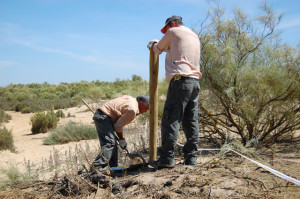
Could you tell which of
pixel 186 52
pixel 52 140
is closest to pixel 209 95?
pixel 186 52

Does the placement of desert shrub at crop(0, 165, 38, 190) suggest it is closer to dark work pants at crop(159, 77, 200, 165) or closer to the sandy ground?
the sandy ground

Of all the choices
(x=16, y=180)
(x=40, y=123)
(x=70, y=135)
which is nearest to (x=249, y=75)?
(x=16, y=180)

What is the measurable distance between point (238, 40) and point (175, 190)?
12.3 ft

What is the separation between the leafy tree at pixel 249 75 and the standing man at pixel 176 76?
1.90 metres

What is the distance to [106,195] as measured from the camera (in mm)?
3359

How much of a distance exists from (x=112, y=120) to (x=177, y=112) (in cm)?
104

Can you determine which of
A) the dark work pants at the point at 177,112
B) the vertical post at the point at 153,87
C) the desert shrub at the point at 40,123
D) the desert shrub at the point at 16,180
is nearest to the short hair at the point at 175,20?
the vertical post at the point at 153,87

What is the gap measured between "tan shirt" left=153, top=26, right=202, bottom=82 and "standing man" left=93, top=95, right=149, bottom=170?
67 centimetres

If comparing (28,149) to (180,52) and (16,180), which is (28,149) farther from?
(180,52)

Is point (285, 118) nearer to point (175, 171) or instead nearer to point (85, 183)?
point (175, 171)

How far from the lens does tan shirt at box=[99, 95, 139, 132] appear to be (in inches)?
154

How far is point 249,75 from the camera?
5.37m

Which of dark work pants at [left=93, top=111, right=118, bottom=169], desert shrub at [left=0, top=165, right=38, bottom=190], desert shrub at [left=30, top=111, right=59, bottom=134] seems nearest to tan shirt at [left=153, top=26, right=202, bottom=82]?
dark work pants at [left=93, top=111, right=118, bottom=169]

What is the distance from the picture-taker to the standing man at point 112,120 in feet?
12.8
